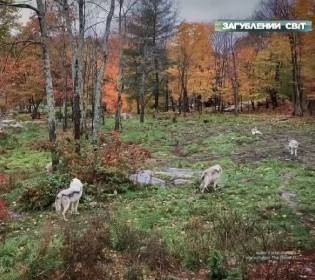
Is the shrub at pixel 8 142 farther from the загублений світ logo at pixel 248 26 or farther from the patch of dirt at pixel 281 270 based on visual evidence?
the patch of dirt at pixel 281 270

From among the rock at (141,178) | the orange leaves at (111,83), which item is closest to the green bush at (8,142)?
the rock at (141,178)

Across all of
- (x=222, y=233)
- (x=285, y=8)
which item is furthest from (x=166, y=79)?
(x=222, y=233)

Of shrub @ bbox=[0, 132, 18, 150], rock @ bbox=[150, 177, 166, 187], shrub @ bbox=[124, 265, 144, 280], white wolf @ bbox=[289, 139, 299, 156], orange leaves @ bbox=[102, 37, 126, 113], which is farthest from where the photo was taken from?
orange leaves @ bbox=[102, 37, 126, 113]

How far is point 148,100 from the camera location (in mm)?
62000

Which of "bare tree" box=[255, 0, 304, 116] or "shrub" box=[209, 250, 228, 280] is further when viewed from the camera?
"bare tree" box=[255, 0, 304, 116]

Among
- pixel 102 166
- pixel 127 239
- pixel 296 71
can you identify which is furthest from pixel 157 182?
pixel 296 71

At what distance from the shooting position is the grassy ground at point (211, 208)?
9664 millimetres

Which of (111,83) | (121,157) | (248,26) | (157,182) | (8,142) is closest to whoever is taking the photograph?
(248,26)

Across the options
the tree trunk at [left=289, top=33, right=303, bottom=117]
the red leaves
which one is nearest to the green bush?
the red leaves

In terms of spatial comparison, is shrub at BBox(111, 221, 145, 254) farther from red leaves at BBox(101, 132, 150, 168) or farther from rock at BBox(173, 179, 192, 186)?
red leaves at BBox(101, 132, 150, 168)

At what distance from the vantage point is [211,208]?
1317cm

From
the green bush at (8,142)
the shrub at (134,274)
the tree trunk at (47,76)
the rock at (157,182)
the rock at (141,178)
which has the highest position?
the tree trunk at (47,76)

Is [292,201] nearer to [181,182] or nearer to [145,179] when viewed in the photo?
[181,182]

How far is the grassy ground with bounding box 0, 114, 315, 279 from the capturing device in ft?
31.7
